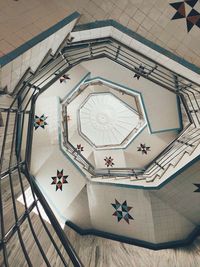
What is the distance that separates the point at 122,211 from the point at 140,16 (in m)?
4.68

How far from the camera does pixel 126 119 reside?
32.5 feet

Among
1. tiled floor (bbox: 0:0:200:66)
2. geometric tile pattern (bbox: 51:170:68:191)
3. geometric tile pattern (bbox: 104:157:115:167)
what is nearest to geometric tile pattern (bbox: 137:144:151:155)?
geometric tile pattern (bbox: 104:157:115:167)

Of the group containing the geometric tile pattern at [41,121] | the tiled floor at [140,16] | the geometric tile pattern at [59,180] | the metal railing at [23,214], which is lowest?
the geometric tile pattern at [59,180]

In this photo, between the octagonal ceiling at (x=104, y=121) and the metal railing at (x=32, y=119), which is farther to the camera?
the octagonal ceiling at (x=104, y=121)

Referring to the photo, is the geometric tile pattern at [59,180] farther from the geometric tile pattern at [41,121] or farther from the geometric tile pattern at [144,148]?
the geometric tile pattern at [144,148]

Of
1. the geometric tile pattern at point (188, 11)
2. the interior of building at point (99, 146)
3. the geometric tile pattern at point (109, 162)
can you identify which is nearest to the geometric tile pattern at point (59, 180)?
the interior of building at point (99, 146)

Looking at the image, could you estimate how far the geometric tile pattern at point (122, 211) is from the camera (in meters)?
5.48

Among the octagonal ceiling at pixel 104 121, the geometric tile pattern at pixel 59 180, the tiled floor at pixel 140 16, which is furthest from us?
the octagonal ceiling at pixel 104 121

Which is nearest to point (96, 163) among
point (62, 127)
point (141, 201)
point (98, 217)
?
point (62, 127)

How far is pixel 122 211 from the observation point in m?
5.59

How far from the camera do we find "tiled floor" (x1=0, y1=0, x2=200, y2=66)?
2453 millimetres

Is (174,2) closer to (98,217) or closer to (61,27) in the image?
(61,27)

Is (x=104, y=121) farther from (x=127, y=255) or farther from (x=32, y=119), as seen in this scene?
(x=32, y=119)

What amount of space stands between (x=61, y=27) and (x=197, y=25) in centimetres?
209
